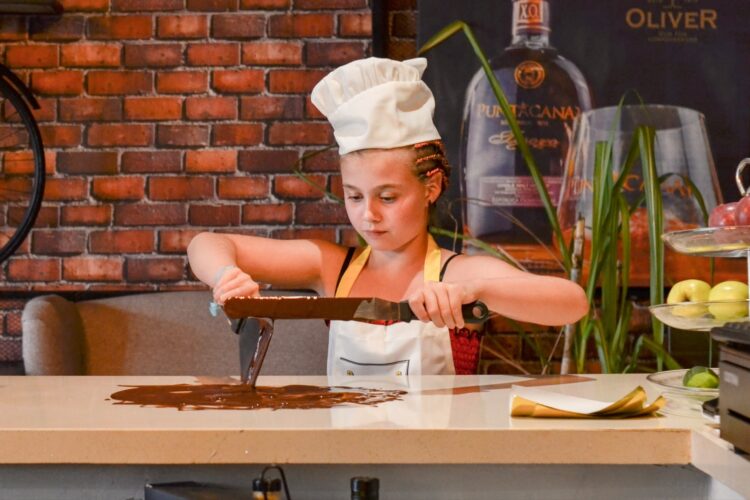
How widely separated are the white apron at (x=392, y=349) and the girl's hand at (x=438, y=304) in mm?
487

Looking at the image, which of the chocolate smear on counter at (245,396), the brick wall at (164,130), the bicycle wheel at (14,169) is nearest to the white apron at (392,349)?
the chocolate smear on counter at (245,396)

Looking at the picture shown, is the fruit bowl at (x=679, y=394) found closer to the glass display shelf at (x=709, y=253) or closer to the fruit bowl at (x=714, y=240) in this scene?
the glass display shelf at (x=709, y=253)

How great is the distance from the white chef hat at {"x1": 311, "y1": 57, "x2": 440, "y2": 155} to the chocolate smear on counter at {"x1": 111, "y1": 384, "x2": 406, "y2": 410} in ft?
2.17

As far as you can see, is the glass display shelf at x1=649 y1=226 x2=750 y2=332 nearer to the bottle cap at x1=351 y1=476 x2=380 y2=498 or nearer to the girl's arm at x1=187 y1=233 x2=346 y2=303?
the bottle cap at x1=351 y1=476 x2=380 y2=498

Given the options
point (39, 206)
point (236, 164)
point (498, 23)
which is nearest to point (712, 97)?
point (498, 23)

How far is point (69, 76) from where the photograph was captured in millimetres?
3139

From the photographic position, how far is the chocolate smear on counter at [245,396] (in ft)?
4.42

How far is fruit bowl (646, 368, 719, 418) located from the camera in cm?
131

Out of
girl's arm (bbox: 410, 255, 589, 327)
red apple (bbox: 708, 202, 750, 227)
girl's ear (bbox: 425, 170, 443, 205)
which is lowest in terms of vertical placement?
girl's arm (bbox: 410, 255, 589, 327)

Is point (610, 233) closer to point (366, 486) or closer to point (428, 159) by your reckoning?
point (428, 159)

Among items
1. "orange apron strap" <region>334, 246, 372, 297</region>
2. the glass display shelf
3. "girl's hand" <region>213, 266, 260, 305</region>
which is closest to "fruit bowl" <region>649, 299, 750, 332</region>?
the glass display shelf

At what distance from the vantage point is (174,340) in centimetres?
296

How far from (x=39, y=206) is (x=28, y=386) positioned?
159 cm

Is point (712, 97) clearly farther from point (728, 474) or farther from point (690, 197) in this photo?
point (728, 474)
